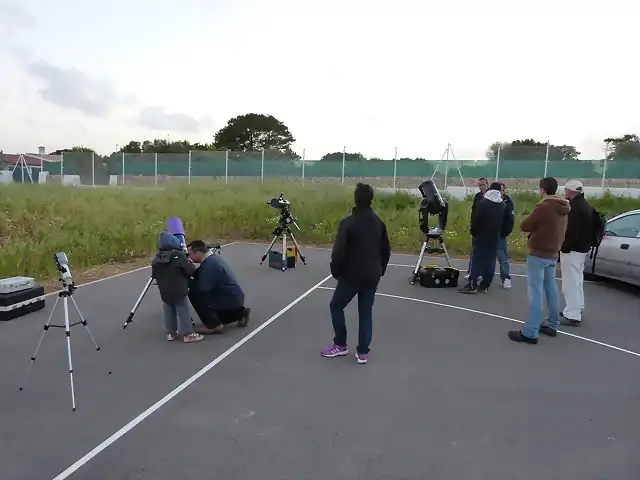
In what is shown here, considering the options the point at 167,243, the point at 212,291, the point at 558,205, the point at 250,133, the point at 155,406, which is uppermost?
the point at 250,133

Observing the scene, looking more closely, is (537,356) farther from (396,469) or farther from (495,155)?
(495,155)

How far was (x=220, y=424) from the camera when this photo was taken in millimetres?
3746

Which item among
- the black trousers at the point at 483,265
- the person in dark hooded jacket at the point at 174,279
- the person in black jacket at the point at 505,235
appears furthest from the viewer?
the person in black jacket at the point at 505,235

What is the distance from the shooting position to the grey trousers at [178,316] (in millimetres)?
5473

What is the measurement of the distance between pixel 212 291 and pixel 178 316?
0.46 m

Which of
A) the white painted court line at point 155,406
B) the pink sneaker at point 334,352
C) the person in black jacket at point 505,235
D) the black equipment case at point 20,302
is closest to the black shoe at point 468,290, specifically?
the person in black jacket at point 505,235

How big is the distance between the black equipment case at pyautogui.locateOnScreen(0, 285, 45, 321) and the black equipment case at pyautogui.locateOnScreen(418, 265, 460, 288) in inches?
224

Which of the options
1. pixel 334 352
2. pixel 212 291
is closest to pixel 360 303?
pixel 334 352

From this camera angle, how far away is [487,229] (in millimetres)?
7832

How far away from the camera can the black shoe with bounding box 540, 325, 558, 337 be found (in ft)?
19.8

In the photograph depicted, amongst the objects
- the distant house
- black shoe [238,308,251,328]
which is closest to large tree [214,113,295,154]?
the distant house

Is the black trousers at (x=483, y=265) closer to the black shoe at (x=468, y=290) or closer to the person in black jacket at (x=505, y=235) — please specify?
the black shoe at (x=468, y=290)

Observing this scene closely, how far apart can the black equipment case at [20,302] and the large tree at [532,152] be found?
1754 cm

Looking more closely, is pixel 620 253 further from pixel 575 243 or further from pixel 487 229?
pixel 575 243
